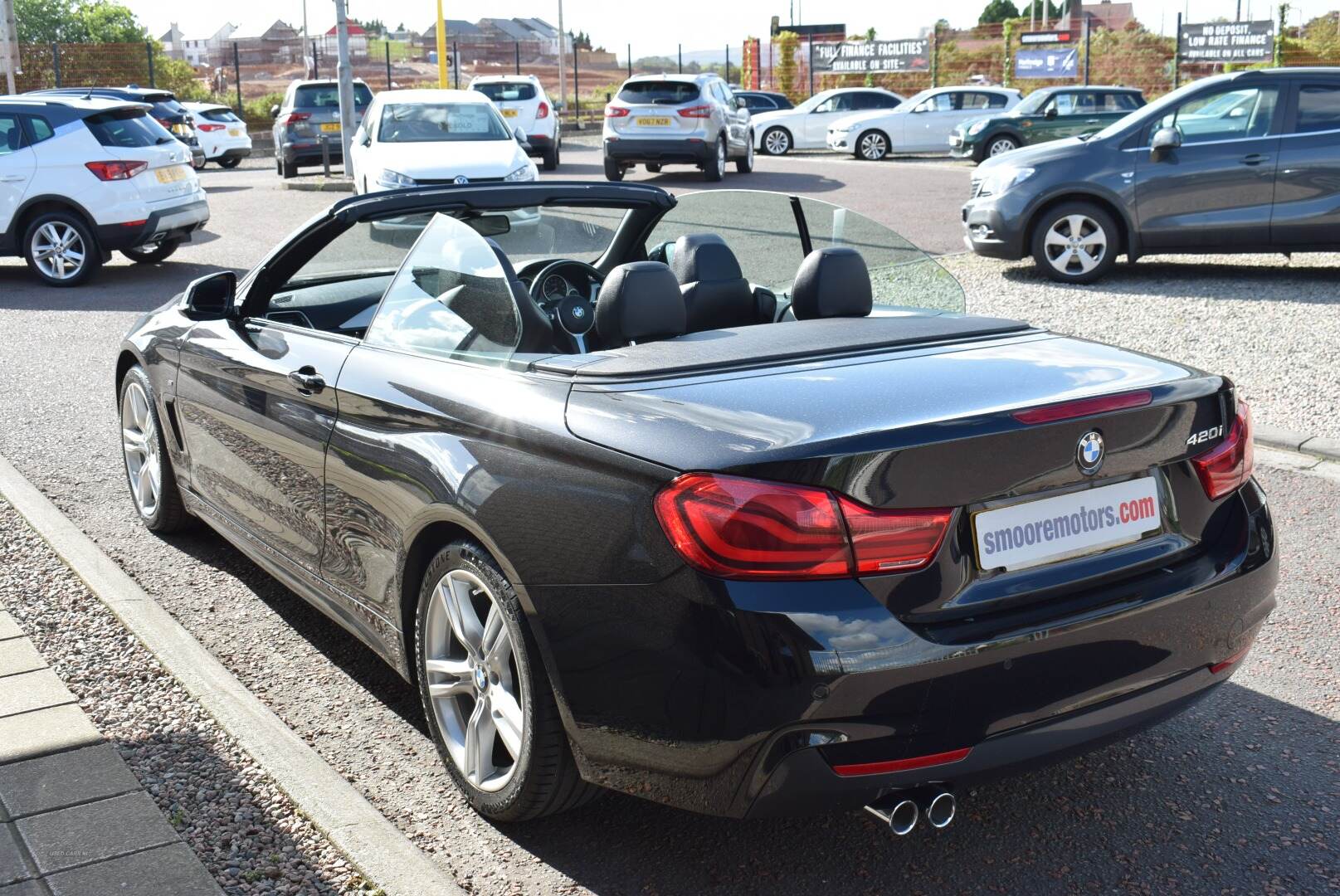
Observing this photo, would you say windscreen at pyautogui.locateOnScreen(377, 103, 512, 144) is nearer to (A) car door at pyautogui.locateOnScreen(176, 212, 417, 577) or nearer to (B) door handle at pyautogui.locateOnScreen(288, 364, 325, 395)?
(A) car door at pyautogui.locateOnScreen(176, 212, 417, 577)

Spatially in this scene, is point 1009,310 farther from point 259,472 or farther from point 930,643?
point 930,643

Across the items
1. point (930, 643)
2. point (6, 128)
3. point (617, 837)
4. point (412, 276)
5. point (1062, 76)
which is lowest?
point (617, 837)

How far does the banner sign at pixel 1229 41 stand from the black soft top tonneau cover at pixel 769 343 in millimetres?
38043

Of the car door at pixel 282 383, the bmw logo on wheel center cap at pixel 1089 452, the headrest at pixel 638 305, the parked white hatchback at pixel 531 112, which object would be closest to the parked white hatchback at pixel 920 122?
the parked white hatchback at pixel 531 112

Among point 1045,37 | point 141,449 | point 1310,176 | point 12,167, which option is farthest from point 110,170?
point 1045,37

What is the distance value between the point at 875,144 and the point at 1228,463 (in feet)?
89.2

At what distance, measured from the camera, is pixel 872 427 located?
264 cm

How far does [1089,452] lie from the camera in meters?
2.77

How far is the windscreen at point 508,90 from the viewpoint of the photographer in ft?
90.5

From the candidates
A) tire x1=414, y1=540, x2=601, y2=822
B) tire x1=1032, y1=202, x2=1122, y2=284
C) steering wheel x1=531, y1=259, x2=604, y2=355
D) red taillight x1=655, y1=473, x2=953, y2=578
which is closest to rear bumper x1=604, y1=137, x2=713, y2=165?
tire x1=1032, y1=202, x2=1122, y2=284

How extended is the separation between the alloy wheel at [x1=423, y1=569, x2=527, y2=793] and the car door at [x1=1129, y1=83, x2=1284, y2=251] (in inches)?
361

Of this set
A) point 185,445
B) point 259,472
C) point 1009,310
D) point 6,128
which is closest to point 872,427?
point 259,472

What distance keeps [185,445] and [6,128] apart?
1027 cm

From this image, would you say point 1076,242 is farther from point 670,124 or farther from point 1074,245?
point 670,124
